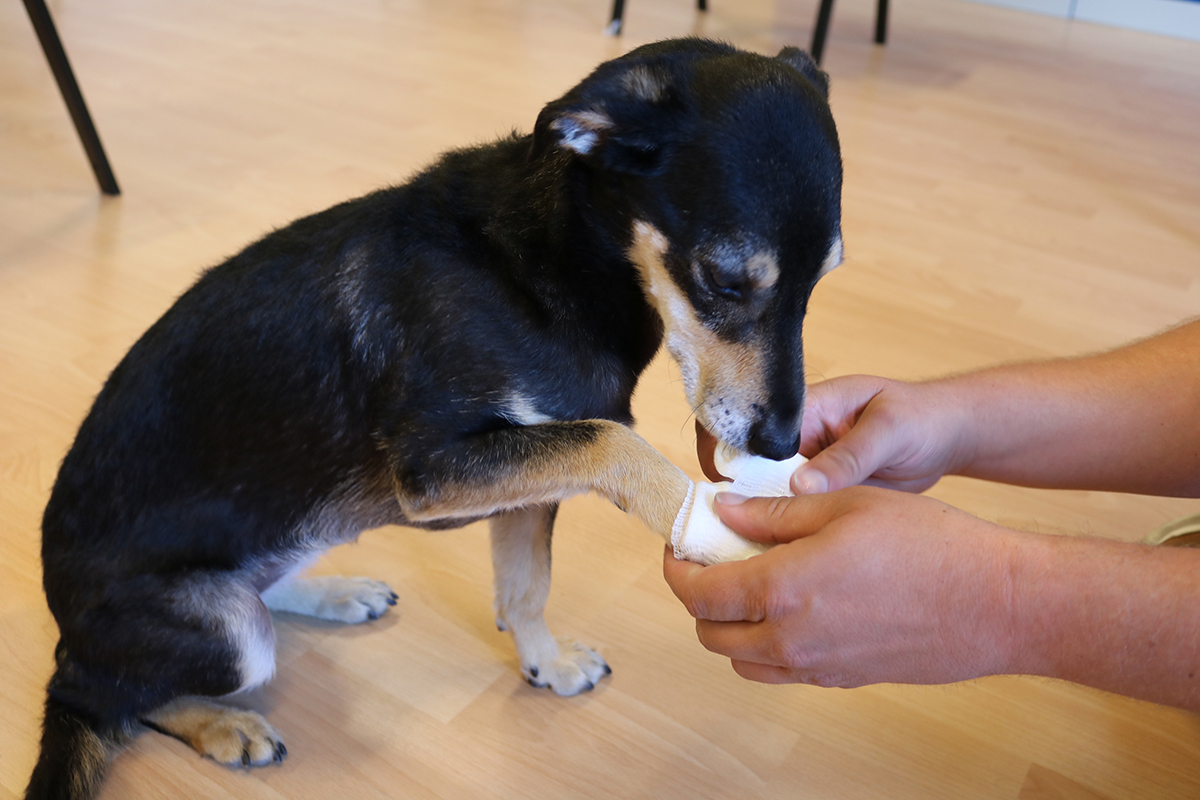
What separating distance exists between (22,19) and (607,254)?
4364 millimetres

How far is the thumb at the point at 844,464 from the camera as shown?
1.15 metres

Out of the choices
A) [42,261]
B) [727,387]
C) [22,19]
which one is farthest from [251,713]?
[22,19]

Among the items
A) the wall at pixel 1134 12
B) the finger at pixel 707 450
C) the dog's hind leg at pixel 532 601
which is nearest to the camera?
the finger at pixel 707 450

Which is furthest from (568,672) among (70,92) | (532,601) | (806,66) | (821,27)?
(821,27)

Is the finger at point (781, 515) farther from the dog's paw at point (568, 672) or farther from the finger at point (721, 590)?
the dog's paw at point (568, 672)

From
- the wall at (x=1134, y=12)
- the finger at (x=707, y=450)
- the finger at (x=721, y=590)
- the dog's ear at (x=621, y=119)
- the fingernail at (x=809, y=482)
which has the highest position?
the dog's ear at (x=621, y=119)

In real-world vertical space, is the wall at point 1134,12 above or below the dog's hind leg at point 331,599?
above

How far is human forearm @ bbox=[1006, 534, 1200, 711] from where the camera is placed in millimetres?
942

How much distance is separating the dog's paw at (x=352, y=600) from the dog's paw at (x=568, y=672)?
284 mm

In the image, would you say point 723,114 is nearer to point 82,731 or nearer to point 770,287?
point 770,287

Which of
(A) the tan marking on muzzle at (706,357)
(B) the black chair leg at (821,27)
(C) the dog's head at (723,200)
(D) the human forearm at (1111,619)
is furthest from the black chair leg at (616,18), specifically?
(D) the human forearm at (1111,619)

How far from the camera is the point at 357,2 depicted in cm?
504

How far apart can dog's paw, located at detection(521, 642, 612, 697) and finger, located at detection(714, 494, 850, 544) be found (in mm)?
529

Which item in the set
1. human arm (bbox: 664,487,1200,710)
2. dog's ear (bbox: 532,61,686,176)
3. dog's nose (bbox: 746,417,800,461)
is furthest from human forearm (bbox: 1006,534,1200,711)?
dog's ear (bbox: 532,61,686,176)
